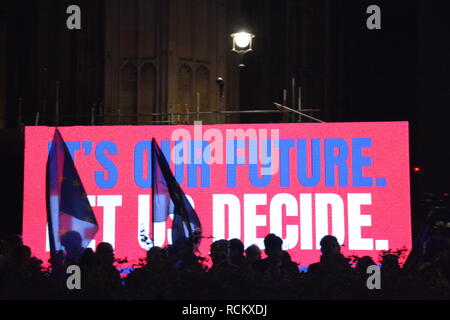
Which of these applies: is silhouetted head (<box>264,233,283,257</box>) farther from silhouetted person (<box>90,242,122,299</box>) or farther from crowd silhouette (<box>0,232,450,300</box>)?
silhouetted person (<box>90,242,122,299</box>)

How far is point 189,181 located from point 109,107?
7.69 m

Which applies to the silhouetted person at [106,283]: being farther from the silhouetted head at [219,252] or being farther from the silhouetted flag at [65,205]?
the silhouetted head at [219,252]

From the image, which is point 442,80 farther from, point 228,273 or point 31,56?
point 228,273

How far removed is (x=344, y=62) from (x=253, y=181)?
13276 millimetres

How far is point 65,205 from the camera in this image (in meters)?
8.06

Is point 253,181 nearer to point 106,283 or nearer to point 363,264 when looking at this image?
point 363,264

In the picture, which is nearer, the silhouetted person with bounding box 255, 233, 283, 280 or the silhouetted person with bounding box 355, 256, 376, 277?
the silhouetted person with bounding box 355, 256, 376, 277

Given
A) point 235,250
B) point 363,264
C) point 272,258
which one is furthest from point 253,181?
point 363,264

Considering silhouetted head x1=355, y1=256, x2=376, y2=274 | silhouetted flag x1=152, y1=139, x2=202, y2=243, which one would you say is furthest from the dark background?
silhouetted head x1=355, y1=256, x2=376, y2=274

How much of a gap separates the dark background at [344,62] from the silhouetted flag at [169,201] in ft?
45.2

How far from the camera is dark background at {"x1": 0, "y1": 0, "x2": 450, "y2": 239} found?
22.9 m

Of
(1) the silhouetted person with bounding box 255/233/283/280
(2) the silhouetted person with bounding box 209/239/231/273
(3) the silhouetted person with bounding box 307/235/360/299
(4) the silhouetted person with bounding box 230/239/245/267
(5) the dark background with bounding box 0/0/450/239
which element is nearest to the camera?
(3) the silhouetted person with bounding box 307/235/360/299

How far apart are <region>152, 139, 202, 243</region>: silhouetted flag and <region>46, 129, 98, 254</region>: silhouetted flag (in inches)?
44.8
